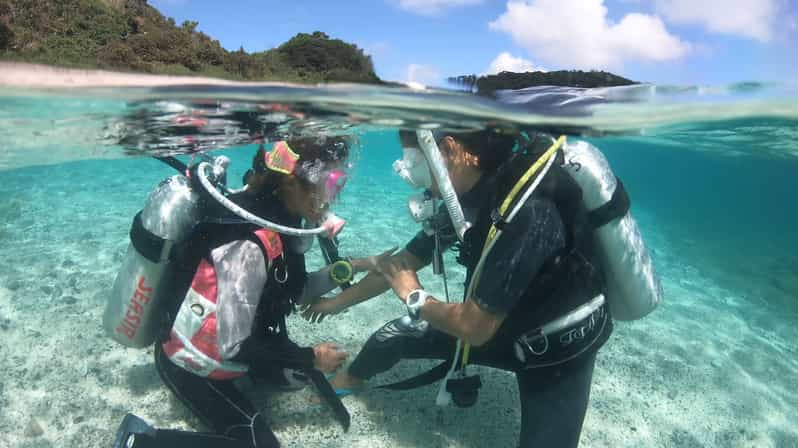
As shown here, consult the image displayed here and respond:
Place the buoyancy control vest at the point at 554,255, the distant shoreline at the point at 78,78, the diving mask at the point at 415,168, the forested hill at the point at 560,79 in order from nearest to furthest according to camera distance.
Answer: the buoyancy control vest at the point at 554,255 → the diving mask at the point at 415,168 → the distant shoreline at the point at 78,78 → the forested hill at the point at 560,79

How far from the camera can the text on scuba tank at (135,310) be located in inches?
137

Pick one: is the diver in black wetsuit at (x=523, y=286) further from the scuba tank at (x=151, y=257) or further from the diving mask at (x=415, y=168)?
the scuba tank at (x=151, y=257)

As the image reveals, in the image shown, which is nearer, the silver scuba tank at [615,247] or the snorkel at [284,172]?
the snorkel at [284,172]

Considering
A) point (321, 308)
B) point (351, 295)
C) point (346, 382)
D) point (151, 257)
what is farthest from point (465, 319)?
point (151, 257)

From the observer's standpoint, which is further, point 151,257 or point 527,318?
point 527,318

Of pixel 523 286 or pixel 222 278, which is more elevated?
pixel 523 286

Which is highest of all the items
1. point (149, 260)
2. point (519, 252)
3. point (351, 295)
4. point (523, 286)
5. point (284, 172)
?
point (284, 172)

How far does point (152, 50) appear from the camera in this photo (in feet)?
17.3

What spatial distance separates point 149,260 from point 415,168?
234cm

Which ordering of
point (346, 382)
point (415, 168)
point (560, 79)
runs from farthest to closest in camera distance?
point (560, 79), point (346, 382), point (415, 168)

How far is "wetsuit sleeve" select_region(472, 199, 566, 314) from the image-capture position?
111 inches

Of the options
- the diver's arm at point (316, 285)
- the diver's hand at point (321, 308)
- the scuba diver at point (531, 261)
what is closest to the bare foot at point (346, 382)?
the diver's hand at point (321, 308)

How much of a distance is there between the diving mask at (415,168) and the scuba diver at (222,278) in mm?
612

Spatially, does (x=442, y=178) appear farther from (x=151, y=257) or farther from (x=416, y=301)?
(x=151, y=257)
